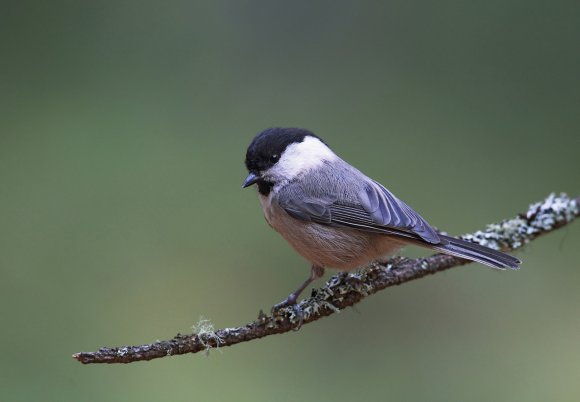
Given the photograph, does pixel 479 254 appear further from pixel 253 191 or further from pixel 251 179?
pixel 253 191

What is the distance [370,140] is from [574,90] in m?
1.36

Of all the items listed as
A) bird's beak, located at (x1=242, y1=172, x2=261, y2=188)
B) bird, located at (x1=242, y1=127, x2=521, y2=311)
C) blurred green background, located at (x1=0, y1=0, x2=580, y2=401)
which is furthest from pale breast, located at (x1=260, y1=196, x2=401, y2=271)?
blurred green background, located at (x1=0, y1=0, x2=580, y2=401)

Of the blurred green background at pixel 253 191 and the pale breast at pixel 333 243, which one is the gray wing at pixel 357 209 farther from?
the blurred green background at pixel 253 191

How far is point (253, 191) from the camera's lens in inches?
145

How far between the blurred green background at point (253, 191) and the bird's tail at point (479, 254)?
0.78 metres

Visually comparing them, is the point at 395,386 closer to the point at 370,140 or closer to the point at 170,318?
the point at 170,318

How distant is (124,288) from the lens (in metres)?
3.17

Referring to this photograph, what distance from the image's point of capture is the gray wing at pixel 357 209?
2201 millimetres

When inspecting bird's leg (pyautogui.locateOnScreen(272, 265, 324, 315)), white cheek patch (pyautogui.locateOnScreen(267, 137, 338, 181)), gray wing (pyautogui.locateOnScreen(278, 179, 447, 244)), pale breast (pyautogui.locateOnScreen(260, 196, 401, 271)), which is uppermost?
white cheek patch (pyautogui.locateOnScreen(267, 137, 338, 181))

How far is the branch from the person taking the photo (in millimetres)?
1667

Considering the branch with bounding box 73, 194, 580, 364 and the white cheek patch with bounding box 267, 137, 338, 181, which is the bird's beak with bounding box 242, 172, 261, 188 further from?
the branch with bounding box 73, 194, 580, 364

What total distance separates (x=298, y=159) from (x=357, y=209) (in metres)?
0.31

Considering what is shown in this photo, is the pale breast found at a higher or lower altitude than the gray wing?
lower

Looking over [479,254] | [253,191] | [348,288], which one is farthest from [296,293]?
[253,191]
